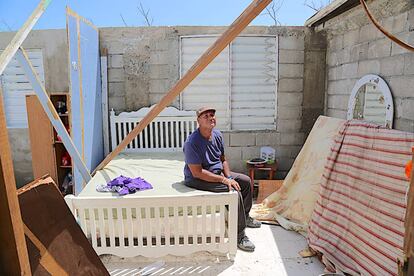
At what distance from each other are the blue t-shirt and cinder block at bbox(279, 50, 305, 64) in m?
1.86

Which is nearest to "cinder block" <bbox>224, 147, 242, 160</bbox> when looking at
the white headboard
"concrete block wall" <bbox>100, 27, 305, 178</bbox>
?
"concrete block wall" <bbox>100, 27, 305, 178</bbox>

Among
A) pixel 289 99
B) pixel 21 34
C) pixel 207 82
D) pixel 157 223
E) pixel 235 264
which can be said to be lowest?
pixel 235 264

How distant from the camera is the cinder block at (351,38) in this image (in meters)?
3.01

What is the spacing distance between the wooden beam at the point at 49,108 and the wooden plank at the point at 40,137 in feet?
3.33

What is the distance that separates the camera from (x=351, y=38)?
3.14m

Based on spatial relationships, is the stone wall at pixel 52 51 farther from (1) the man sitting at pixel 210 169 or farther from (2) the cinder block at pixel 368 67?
(2) the cinder block at pixel 368 67

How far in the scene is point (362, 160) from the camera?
2.24m

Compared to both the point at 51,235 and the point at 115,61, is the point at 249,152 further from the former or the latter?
the point at 51,235

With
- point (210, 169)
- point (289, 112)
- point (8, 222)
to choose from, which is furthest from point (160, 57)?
point (8, 222)

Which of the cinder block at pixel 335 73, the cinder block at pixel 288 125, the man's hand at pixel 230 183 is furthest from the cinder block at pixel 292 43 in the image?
the man's hand at pixel 230 183

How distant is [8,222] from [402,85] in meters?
2.64

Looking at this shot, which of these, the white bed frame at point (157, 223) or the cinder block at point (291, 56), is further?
the cinder block at point (291, 56)

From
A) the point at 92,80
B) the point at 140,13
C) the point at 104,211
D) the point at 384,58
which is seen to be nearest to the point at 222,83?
the point at 92,80

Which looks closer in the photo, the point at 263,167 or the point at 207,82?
the point at 263,167
